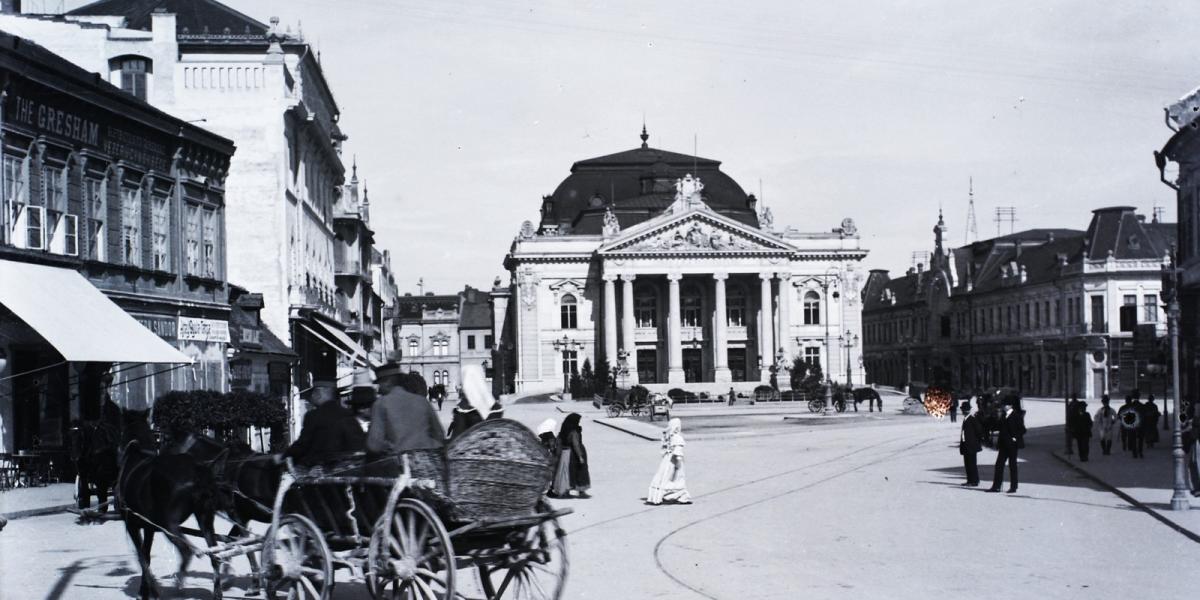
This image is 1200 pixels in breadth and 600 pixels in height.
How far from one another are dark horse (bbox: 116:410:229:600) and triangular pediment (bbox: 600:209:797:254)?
3506 inches

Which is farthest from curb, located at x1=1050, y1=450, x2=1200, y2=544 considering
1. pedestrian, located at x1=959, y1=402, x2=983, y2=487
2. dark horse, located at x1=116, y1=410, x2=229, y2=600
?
dark horse, located at x1=116, y1=410, x2=229, y2=600

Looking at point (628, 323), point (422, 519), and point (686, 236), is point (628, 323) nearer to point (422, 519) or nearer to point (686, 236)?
point (686, 236)

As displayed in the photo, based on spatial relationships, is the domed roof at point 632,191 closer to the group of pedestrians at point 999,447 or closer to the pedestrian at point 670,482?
the group of pedestrians at point 999,447

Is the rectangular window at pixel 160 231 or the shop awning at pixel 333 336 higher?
the rectangular window at pixel 160 231

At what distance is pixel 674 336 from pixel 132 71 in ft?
230

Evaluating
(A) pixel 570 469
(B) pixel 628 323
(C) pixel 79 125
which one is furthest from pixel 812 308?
(C) pixel 79 125

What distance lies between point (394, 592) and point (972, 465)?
14.6 m

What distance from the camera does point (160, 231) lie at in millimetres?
25703

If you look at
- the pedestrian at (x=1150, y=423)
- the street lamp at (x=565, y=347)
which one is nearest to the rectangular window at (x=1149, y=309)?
the street lamp at (x=565, y=347)

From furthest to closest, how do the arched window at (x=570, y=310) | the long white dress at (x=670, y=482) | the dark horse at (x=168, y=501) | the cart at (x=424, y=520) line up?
the arched window at (x=570, y=310)
the long white dress at (x=670, y=482)
the dark horse at (x=168, y=501)
the cart at (x=424, y=520)

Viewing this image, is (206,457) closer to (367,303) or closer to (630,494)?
(630,494)

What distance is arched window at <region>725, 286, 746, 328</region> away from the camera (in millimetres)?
106250

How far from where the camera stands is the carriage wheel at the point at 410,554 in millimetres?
8750

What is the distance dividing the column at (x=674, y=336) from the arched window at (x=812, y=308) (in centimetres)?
1131
